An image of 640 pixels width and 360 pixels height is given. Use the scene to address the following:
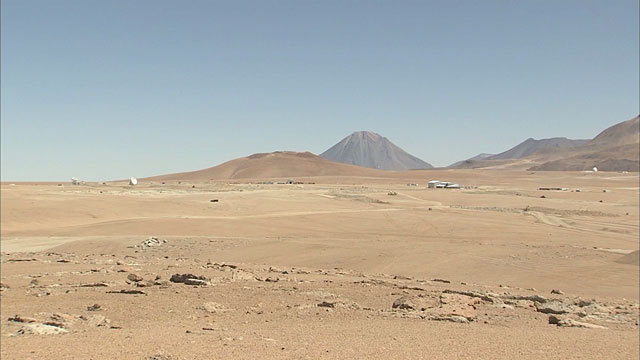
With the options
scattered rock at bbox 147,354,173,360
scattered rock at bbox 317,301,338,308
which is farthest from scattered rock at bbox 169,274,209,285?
scattered rock at bbox 147,354,173,360

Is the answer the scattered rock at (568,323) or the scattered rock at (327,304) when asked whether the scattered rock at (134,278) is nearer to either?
the scattered rock at (327,304)

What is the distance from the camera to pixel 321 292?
11180 mm

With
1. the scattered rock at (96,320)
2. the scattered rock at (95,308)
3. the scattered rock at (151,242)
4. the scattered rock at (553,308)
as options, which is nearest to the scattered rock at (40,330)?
the scattered rock at (96,320)

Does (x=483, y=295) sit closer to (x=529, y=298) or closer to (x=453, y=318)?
(x=529, y=298)

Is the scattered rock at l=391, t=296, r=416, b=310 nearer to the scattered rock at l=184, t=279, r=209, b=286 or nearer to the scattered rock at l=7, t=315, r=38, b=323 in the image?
the scattered rock at l=184, t=279, r=209, b=286

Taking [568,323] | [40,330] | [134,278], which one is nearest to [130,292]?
[134,278]

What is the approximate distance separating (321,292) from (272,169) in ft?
516

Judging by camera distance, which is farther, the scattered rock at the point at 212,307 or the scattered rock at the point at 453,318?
the scattered rock at the point at 212,307

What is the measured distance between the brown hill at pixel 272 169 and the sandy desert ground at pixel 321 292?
422 feet

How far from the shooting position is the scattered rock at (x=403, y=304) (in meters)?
9.55

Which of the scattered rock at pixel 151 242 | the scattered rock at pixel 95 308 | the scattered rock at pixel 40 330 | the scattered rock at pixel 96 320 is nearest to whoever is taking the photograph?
the scattered rock at pixel 40 330

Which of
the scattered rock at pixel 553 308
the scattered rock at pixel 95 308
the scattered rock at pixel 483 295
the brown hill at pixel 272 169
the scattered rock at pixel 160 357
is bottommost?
the scattered rock at pixel 553 308

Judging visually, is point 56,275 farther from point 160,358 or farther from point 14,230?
point 14,230

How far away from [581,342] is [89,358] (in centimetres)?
634
